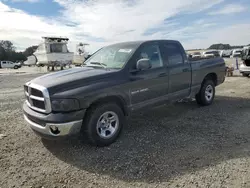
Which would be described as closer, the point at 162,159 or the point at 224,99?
the point at 162,159

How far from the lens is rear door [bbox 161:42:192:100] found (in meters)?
5.12

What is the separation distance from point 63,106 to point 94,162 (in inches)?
40.3

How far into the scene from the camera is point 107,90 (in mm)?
3840

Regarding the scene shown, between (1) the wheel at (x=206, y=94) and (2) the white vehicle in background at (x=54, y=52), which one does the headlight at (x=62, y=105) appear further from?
(2) the white vehicle in background at (x=54, y=52)

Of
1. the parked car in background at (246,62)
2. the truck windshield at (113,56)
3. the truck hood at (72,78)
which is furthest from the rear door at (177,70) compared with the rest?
the parked car in background at (246,62)

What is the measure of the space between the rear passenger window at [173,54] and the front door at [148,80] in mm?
270

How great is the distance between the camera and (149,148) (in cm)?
392

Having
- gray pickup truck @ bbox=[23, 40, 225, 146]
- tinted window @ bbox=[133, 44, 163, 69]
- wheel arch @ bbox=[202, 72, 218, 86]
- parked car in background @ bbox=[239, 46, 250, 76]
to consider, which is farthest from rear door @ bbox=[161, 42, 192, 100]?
parked car in background @ bbox=[239, 46, 250, 76]

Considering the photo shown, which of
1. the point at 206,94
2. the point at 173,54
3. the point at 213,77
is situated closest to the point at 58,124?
the point at 173,54

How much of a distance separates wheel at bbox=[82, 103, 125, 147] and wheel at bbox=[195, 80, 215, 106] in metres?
3.13

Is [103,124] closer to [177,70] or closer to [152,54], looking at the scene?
[152,54]

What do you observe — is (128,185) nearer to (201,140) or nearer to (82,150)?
(82,150)

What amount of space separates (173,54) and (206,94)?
6.41ft

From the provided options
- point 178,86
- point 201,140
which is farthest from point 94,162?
point 178,86
